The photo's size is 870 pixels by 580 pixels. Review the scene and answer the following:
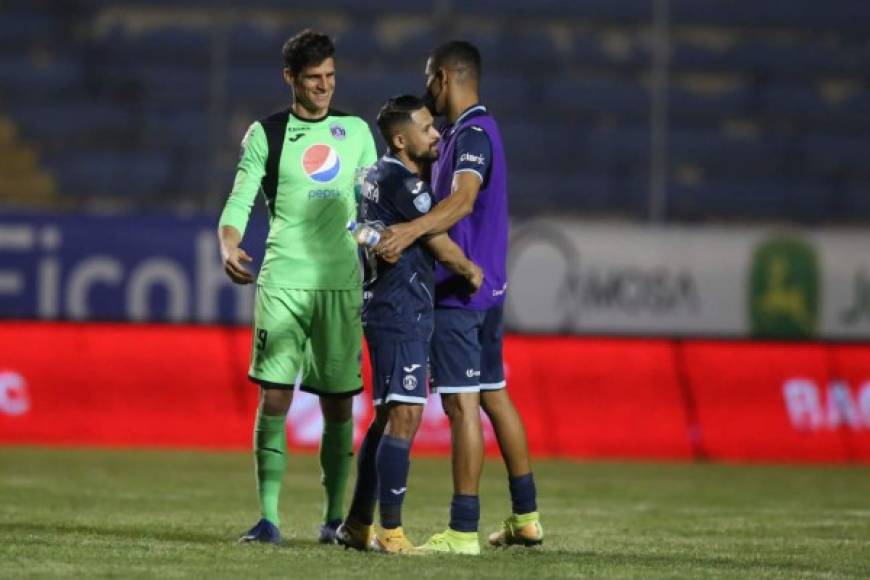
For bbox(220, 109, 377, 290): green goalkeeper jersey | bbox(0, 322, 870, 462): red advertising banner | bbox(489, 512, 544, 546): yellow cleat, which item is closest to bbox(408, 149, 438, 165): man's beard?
bbox(220, 109, 377, 290): green goalkeeper jersey

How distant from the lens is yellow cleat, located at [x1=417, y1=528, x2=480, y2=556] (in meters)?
7.30

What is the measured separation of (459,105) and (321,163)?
2.27 ft

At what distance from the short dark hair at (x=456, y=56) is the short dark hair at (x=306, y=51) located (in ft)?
1.62

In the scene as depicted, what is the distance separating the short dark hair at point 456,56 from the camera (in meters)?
7.61

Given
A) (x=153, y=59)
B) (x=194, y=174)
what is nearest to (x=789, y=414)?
(x=194, y=174)

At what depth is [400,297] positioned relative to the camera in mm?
7270

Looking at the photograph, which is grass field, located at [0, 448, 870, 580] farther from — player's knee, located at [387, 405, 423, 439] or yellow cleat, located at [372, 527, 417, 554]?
player's knee, located at [387, 405, 423, 439]

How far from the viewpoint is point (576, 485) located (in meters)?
11.8

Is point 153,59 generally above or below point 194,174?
above

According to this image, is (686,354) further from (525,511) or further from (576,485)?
(525,511)

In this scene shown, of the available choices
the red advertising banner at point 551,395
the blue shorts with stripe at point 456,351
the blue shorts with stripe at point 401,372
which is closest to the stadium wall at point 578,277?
the red advertising banner at point 551,395

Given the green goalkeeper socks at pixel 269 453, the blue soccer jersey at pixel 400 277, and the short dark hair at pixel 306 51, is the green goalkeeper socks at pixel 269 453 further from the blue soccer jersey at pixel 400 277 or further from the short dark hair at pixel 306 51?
the short dark hair at pixel 306 51

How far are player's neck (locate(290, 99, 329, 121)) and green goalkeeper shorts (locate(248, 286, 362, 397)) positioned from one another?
0.79 metres

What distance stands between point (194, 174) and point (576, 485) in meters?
7.89
